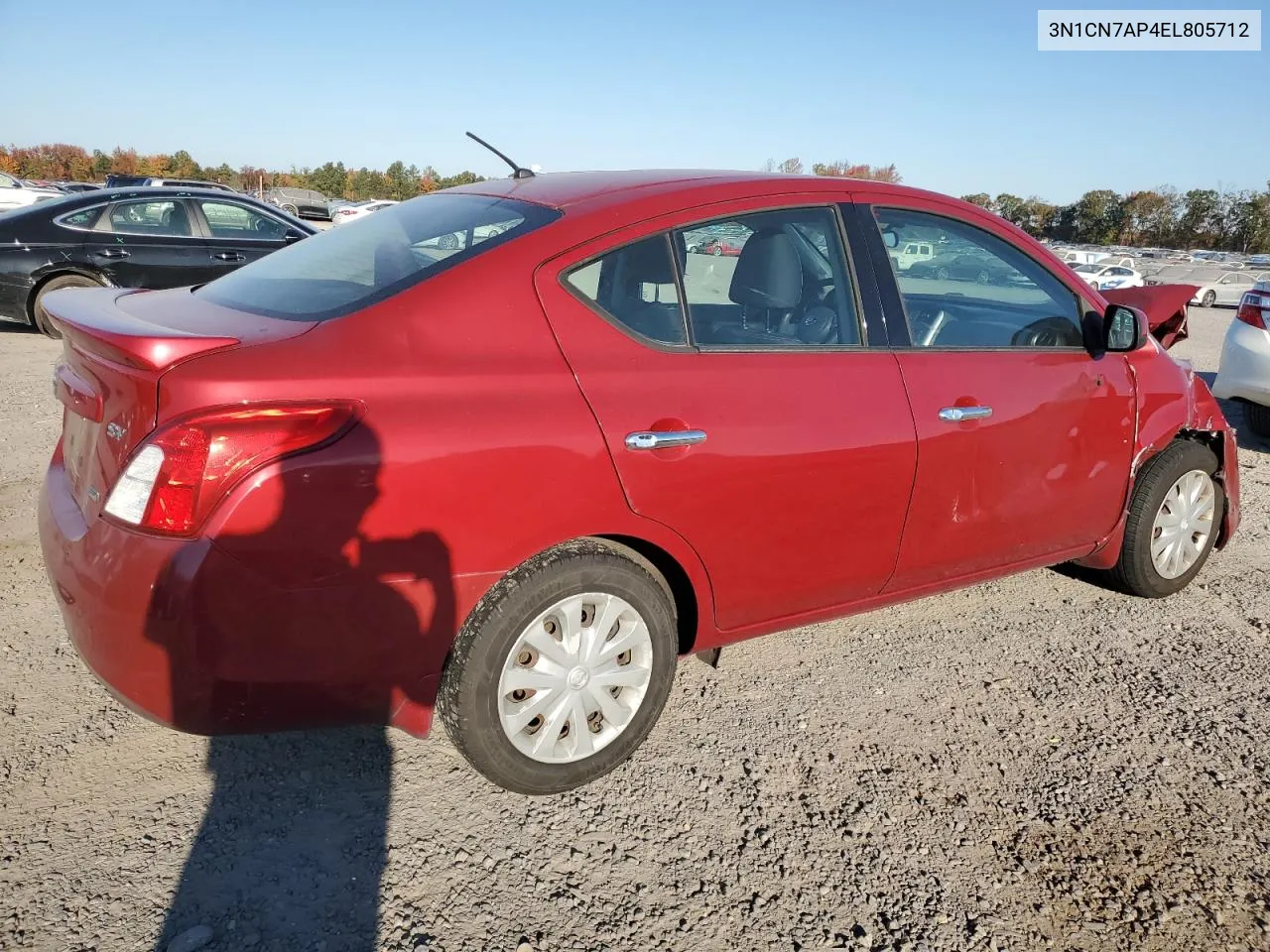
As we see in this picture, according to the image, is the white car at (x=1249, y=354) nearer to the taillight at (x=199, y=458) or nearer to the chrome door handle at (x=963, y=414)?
the chrome door handle at (x=963, y=414)

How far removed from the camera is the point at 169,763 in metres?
2.68

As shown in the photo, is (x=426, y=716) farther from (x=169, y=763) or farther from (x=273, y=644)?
(x=169, y=763)

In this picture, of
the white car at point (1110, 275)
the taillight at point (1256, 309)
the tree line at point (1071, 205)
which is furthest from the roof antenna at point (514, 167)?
the tree line at point (1071, 205)

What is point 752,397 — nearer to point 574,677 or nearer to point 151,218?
point 574,677

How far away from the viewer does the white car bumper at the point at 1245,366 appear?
6461mm

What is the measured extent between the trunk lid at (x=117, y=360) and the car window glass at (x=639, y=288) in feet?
2.46

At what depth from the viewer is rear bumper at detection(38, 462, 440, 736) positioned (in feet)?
6.72

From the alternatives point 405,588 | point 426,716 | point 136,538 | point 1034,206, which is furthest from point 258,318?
point 1034,206

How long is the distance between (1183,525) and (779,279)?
222 centimetres

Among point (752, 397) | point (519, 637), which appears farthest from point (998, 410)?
point (519, 637)

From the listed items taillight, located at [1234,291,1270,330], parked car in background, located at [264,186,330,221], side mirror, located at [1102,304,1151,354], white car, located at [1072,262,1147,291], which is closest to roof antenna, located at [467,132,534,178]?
side mirror, located at [1102,304,1151,354]

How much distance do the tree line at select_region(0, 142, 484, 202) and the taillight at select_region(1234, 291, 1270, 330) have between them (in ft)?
177

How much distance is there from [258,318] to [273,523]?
64 centimetres

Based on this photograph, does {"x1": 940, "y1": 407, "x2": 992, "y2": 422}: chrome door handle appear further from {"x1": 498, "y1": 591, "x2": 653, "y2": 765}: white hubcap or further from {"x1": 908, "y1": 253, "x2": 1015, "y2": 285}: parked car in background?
{"x1": 498, "y1": 591, "x2": 653, "y2": 765}: white hubcap
